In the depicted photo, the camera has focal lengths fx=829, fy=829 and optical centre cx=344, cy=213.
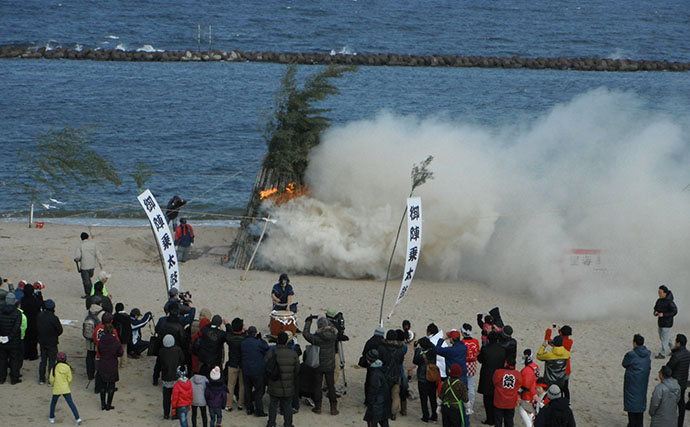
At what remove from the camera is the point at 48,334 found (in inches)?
501

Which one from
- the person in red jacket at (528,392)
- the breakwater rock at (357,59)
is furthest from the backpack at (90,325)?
the breakwater rock at (357,59)

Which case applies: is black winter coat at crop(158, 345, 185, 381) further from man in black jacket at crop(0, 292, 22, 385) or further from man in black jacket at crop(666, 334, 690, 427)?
man in black jacket at crop(666, 334, 690, 427)

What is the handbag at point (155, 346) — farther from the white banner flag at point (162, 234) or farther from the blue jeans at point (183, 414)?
the white banner flag at point (162, 234)

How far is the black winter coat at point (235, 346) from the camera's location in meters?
12.3

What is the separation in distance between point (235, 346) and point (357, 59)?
190ft

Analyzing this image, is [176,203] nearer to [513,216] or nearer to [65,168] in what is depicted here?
[65,168]

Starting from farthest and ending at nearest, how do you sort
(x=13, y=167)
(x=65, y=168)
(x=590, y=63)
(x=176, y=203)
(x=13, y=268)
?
1. (x=590, y=63)
2. (x=13, y=167)
3. (x=65, y=168)
4. (x=176, y=203)
5. (x=13, y=268)

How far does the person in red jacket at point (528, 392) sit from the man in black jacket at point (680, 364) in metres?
1.93

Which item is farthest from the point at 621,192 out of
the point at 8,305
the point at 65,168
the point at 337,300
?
the point at 65,168

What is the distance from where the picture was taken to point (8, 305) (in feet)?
41.7

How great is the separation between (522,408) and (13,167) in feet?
95.9

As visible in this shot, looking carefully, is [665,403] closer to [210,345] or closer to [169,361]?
[210,345]

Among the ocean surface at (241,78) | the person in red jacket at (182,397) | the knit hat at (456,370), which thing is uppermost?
the ocean surface at (241,78)

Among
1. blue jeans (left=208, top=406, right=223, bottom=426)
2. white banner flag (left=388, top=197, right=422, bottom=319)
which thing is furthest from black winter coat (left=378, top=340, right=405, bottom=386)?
white banner flag (left=388, top=197, right=422, bottom=319)
